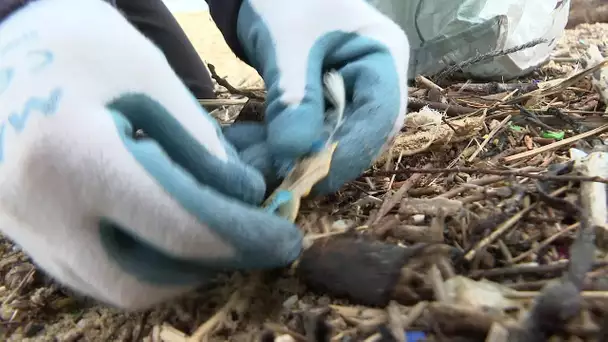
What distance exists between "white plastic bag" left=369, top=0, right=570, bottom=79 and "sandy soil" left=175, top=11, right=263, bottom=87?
0.50m

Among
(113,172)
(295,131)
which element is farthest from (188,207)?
(295,131)

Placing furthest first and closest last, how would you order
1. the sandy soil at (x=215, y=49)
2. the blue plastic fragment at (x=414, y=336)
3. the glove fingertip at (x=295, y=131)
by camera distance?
the sandy soil at (x=215, y=49) < the glove fingertip at (x=295, y=131) < the blue plastic fragment at (x=414, y=336)

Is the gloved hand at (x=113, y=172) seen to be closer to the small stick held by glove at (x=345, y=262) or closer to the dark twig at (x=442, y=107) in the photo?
the small stick held by glove at (x=345, y=262)

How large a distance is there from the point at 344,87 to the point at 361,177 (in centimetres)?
12

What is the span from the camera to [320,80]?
29.8 inches

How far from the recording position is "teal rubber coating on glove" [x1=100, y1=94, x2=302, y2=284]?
0.52 meters

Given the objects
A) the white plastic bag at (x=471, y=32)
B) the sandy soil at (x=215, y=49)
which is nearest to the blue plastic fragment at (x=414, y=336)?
the white plastic bag at (x=471, y=32)

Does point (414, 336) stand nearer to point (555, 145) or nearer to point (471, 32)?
point (555, 145)

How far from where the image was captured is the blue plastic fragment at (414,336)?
1.59ft

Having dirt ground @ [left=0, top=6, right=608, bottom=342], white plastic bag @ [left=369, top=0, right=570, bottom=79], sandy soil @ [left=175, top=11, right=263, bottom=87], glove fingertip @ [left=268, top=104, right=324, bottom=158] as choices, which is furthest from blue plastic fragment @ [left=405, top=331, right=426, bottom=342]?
sandy soil @ [left=175, top=11, right=263, bottom=87]

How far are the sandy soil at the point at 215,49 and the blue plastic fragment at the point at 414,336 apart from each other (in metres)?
1.29

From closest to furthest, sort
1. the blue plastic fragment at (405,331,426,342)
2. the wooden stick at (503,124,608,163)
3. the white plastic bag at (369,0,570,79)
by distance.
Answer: the blue plastic fragment at (405,331,426,342) → the wooden stick at (503,124,608,163) → the white plastic bag at (369,0,570,79)

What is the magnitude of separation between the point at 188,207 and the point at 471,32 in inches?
46.7

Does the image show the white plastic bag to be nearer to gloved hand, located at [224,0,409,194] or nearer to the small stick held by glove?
gloved hand, located at [224,0,409,194]
